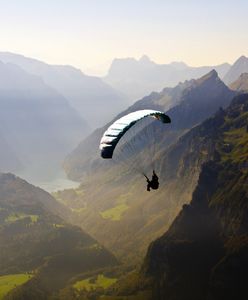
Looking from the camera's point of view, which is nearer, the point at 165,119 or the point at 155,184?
the point at 155,184

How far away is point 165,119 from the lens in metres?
79.9

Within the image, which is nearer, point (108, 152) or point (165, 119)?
point (108, 152)

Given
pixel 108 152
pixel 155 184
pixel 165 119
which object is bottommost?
pixel 155 184

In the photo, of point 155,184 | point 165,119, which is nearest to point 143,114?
point 165,119

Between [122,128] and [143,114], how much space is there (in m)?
8.37

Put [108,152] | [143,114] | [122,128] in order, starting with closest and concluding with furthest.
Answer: [108,152] → [122,128] → [143,114]

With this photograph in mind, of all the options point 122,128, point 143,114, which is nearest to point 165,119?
point 143,114

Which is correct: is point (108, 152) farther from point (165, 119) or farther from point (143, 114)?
point (165, 119)

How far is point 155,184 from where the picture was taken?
69.9 meters

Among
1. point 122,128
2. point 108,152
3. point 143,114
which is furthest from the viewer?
point 143,114

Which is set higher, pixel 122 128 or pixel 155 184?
pixel 122 128

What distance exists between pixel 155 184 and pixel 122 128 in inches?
363

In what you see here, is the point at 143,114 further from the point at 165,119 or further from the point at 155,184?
the point at 155,184

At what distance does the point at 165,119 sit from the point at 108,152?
19.8 meters
